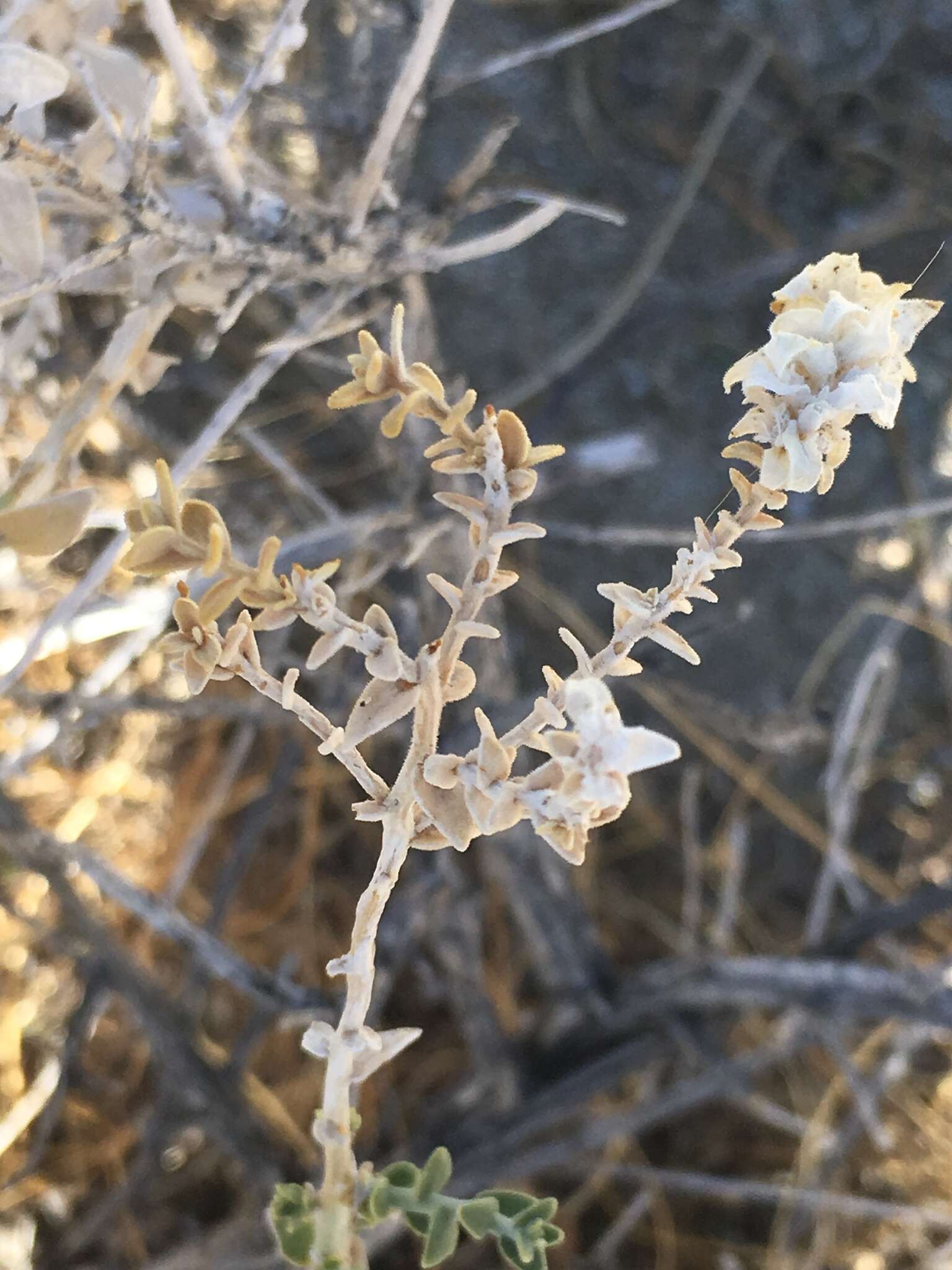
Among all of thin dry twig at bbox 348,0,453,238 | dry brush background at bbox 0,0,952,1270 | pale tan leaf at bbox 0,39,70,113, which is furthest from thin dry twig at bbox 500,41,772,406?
pale tan leaf at bbox 0,39,70,113

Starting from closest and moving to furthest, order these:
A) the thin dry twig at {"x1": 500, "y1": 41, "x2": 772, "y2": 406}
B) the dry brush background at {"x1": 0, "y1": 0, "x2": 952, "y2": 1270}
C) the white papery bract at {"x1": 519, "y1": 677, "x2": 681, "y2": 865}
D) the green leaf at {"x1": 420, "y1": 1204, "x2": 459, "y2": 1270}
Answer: the white papery bract at {"x1": 519, "y1": 677, "x2": 681, "y2": 865}
the green leaf at {"x1": 420, "y1": 1204, "x2": 459, "y2": 1270}
the dry brush background at {"x1": 0, "y1": 0, "x2": 952, "y2": 1270}
the thin dry twig at {"x1": 500, "y1": 41, "x2": 772, "y2": 406}

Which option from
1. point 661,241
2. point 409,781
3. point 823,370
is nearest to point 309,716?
point 409,781

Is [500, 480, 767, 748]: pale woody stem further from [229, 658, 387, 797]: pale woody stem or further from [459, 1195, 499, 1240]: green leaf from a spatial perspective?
[459, 1195, 499, 1240]: green leaf

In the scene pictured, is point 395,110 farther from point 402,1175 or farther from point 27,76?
point 402,1175

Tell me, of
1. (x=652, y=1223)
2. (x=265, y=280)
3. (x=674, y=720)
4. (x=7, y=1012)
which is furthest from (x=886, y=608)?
(x=7, y=1012)

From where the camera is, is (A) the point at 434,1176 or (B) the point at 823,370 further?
(A) the point at 434,1176

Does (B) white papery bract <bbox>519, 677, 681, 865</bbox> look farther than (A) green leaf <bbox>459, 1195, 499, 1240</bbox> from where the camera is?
No
